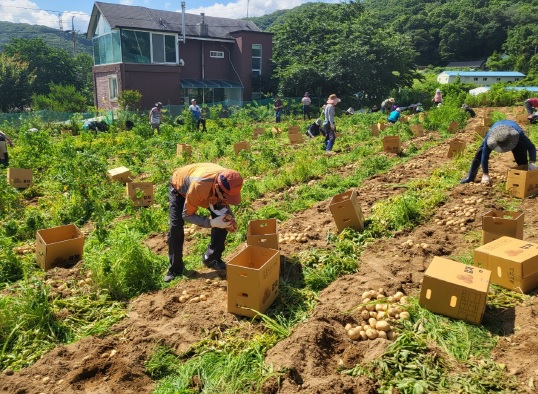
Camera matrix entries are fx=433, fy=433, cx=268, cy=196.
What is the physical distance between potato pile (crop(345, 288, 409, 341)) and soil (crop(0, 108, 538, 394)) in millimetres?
83

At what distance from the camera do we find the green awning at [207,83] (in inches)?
1141

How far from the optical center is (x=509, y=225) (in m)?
4.84

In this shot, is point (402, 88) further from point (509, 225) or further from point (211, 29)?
point (509, 225)

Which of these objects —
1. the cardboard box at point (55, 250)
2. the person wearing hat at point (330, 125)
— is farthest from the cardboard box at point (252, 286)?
the person wearing hat at point (330, 125)

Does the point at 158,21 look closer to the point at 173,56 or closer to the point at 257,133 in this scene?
the point at 173,56

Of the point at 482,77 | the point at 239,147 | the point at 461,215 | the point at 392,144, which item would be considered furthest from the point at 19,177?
the point at 482,77

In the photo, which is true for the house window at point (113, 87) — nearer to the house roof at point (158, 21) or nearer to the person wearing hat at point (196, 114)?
the house roof at point (158, 21)

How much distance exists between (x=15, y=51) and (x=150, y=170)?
43.7 m

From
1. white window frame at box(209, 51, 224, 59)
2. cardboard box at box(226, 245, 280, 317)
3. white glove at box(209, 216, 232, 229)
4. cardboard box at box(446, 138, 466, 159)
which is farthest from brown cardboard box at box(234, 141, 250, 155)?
white window frame at box(209, 51, 224, 59)

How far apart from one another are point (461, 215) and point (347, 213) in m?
1.72

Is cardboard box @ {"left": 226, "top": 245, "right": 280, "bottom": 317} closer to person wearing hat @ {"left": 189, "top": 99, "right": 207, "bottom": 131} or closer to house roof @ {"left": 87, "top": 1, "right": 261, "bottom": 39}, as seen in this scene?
person wearing hat @ {"left": 189, "top": 99, "right": 207, "bottom": 131}

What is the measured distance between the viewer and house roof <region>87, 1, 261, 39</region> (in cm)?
2559

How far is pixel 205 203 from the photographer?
462cm

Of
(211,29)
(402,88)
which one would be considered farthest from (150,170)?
(402,88)
